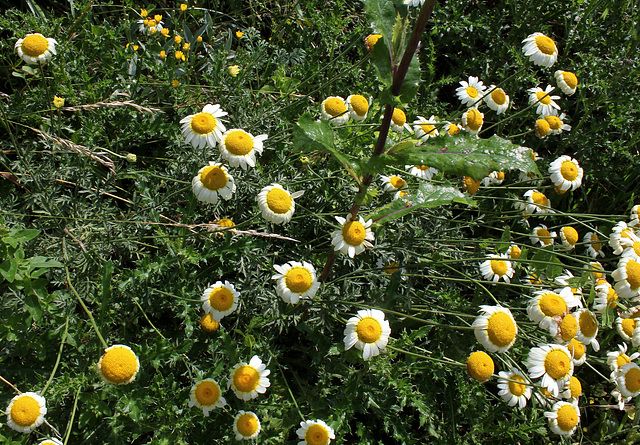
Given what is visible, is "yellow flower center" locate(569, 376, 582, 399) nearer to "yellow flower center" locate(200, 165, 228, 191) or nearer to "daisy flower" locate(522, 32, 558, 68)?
"daisy flower" locate(522, 32, 558, 68)

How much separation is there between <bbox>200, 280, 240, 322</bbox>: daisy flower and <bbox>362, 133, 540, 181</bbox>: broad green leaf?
1.00m

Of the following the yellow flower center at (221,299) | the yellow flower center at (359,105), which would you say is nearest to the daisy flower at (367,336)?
the yellow flower center at (221,299)

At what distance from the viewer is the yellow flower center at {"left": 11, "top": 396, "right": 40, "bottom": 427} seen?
2076 millimetres

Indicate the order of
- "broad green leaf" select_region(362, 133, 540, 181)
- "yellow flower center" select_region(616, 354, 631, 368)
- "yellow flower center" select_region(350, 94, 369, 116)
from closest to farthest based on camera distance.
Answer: "broad green leaf" select_region(362, 133, 540, 181) → "yellow flower center" select_region(616, 354, 631, 368) → "yellow flower center" select_region(350, 94, 369, 116)

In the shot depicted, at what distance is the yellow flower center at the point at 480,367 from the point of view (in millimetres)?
2484

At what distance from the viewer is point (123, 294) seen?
2650mm

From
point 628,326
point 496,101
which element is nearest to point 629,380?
point 628,326

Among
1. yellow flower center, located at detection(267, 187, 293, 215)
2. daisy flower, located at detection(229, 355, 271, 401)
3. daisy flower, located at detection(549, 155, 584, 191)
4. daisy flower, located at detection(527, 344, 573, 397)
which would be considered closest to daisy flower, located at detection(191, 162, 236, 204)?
yellow flower center, located at detection(267, 187, 293, 215)

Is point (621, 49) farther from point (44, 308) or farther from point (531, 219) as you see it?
point (44, 308)

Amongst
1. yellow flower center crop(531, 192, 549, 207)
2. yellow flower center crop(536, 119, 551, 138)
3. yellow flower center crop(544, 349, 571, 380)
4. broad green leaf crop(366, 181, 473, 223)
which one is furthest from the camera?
yellow flower center crop(536, 119, 551, 138)

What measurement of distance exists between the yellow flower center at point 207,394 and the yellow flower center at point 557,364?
5.83 ft

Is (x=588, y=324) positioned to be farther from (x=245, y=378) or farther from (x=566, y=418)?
(x=245, y=378)

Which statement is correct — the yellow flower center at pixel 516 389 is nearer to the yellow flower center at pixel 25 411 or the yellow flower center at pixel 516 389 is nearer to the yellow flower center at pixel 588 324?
the yellow flower center at pixel 588 324

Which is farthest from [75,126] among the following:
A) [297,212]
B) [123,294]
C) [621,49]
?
[621,49]
